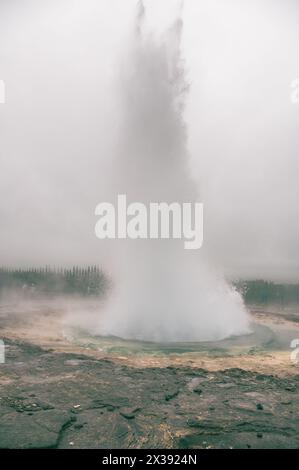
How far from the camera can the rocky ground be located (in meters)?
8.00

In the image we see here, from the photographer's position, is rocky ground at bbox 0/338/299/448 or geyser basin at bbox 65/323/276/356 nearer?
rocky ground at bbox 0/338/299/448

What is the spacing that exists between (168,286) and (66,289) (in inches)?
1948

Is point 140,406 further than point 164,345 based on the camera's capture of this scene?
No

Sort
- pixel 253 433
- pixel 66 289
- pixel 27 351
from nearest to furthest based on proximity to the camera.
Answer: pixel 253 433, pixel 27 351, pixel 66 289

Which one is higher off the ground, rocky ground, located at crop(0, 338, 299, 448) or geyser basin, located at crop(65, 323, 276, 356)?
rocky ground, located at crop(0, 338, 299, 448)

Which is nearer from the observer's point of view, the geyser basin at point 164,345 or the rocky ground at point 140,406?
the rocky ground at point 140,406

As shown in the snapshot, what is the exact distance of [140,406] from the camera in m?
9.93

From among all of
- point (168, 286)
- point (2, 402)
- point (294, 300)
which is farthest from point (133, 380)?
point (294, 300)

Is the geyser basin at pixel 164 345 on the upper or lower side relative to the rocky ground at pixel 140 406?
lower

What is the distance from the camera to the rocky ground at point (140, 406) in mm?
7996

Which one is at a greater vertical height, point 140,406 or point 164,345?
point 140,406

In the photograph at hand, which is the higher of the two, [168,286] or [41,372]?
[168,286]
